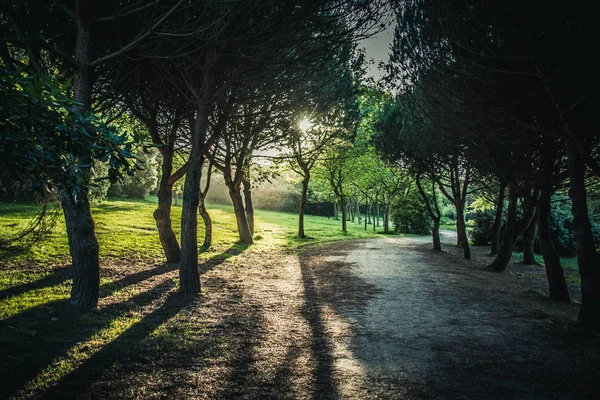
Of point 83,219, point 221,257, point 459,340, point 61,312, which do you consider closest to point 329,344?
point 459,340

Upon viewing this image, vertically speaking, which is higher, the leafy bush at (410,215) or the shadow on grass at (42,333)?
the leafy bush at (410,215)

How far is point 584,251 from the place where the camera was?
667 cm

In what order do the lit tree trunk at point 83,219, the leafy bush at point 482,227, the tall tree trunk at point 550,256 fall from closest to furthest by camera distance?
the lit tree trunk at point 83,219
the tall tree trunk at point 550,256
the leafy bush at point 482,227

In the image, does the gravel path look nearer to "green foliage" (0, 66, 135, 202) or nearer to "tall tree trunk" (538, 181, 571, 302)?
"tall tree trunk" (538, 181, 571, 302)

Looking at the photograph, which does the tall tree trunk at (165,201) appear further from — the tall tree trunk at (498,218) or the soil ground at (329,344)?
the tall tree trunk at (498,218)

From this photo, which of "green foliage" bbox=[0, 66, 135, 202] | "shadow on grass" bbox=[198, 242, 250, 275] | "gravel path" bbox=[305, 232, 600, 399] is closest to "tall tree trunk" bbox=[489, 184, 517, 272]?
"gravel path" bbox=[305, 232, 600, 399]

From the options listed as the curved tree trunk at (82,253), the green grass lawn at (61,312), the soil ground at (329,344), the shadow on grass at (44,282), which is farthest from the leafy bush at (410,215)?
the curved tree trunk at (82,253)

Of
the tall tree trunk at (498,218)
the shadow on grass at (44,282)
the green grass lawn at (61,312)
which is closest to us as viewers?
the green grass lawn at (61,312)

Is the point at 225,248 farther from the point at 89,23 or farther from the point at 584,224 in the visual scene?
the point at 584,224

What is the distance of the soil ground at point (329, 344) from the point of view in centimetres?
399

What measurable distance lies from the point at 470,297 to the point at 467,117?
5.55 m

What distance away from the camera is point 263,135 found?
16.2 metres

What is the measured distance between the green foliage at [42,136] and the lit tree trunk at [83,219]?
3846 millimetres

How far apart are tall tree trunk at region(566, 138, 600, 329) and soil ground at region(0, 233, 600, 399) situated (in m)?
0.50
